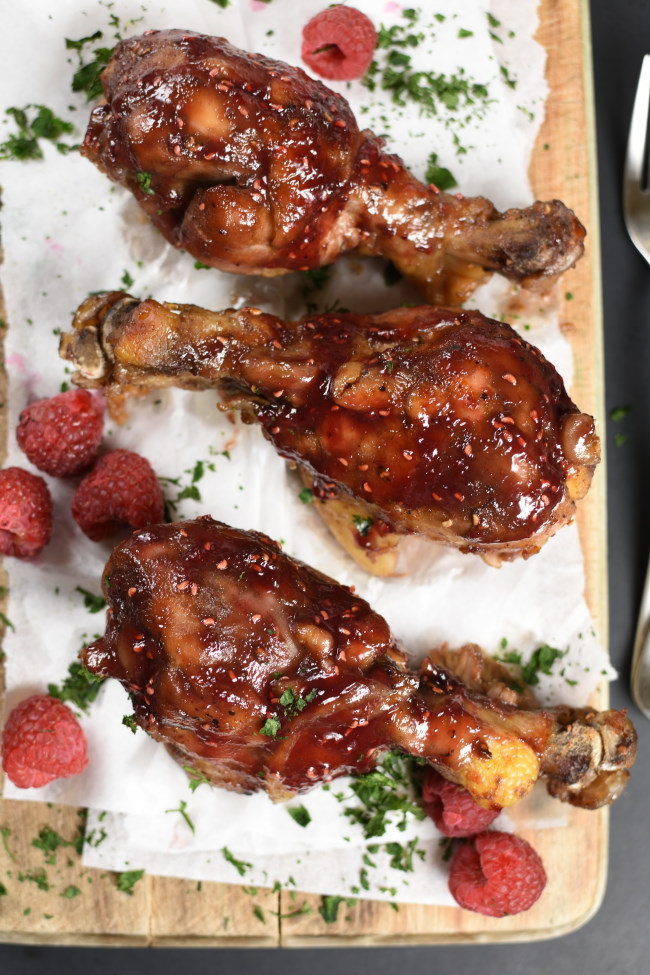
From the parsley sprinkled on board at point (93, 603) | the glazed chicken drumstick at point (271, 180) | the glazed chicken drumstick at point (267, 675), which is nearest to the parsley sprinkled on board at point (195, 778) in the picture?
the glazed chicken drumstick at point (267, 675)

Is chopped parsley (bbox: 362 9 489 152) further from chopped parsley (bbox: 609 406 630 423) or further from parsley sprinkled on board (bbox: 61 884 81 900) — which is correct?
parsley sprinkled on board (bbox: 61 884 81 900)

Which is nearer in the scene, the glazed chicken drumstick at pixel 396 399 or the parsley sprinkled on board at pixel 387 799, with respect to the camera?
the glazed chicken drumstick at pixel 396 399

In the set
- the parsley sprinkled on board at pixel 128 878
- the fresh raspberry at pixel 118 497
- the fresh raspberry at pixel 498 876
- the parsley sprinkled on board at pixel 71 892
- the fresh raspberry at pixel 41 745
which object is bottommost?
the parsley sprinkled on board at pixel 71 892

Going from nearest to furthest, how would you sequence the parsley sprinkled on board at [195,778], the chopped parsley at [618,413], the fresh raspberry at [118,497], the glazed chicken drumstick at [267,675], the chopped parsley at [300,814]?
the glazed chicken drumstick at [267,675], the parsley sprinkled on board at [195,778], the fresh raspberry at [118,497], the chopped parsley at [300,814], the chopped parsley at [618,413]

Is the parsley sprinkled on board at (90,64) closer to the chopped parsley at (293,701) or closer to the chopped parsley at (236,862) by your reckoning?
the chopped parsley at (293,701)

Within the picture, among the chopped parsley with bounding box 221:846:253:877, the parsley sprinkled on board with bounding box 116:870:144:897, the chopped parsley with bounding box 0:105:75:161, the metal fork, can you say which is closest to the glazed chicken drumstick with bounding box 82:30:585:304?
the chopped parsley with bounding box 0:105:75:161
